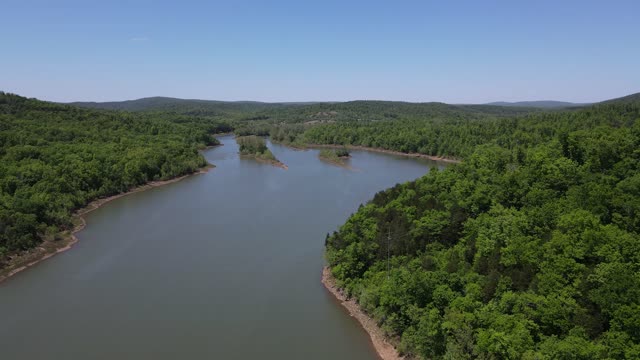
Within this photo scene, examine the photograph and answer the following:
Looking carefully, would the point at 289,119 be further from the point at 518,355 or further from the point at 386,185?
the point at 518,355

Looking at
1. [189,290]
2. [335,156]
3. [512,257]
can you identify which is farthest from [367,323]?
[335,156]

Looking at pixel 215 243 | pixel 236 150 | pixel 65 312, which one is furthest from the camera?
pixel 236 150

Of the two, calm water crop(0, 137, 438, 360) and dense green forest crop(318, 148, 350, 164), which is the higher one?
dense green forest crop(318, 148, 350, 164)

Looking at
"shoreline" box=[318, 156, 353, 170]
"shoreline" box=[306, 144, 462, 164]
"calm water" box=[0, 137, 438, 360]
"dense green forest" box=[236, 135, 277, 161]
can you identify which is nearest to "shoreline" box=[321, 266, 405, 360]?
"calm water" box=[0, 137, 438, 360]

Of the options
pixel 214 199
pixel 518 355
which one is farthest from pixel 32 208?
pixel 518 355

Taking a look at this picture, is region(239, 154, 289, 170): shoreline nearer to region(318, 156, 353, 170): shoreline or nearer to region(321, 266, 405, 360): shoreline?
region(318, 156, 353, 170): shoreline

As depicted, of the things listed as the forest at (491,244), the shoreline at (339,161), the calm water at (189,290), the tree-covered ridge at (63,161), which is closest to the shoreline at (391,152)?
the shoreline at (339,161)

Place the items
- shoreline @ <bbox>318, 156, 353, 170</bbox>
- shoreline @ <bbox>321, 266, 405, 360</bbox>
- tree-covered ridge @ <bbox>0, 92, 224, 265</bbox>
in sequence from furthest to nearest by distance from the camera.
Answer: shoreline @ <bbox>318, 156, 353, 170</bbox>, tree-covered ridge @ <bbox>0, 92, 224, 265</bbox>, shoreline @ <bbox>321, 266, 405, 360</bbox>
